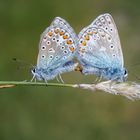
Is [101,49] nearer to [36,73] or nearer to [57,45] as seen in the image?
[57,45]

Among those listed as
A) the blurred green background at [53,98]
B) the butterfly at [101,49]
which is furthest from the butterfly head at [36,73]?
the blurred green background at [53,98]

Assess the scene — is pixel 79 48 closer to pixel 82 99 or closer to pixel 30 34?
pixel 82 99

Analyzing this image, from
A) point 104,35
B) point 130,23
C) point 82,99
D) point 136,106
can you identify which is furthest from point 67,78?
point 104,35

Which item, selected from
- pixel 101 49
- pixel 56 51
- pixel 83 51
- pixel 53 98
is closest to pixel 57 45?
pixel 56 51

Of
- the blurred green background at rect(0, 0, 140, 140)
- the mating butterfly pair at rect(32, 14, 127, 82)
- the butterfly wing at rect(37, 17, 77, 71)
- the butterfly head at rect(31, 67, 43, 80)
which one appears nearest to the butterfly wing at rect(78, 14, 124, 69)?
the mating butterfly pair at rect(32, 14, 127, 82)

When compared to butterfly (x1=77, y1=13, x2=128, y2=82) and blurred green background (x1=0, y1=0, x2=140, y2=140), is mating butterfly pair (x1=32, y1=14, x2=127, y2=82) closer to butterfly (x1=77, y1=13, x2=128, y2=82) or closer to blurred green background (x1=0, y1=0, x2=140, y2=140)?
butterfly (x1=77, y1=13, x2=128, y2=82)

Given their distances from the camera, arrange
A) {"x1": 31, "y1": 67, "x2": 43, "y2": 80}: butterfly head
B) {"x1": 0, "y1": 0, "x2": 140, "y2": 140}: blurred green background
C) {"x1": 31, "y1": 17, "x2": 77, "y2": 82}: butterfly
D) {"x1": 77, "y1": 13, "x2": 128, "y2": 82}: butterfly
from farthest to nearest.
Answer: {"x1": 0, "y1": 0, "x2": 140, "y2": 140}: blurred green background, {"x1": 77, "y1": 13, "x2": 128, "y2": 82}: butterfly, {"x1": 31, "y1": 17, "x2": 77, "y2": 82}: butterfly, {"x1": 31, "y1": 67, "x2": 43, "y2": 80}: butterfly head

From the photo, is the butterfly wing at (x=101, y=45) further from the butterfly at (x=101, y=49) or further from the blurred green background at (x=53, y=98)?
the blurred green background at (x=53, y=98)
